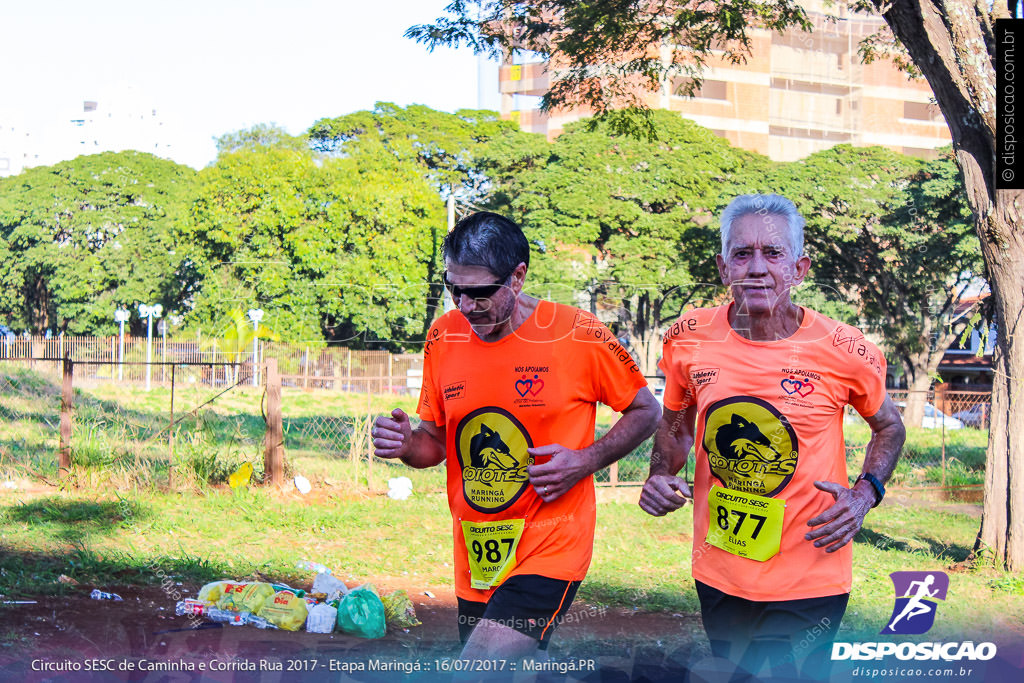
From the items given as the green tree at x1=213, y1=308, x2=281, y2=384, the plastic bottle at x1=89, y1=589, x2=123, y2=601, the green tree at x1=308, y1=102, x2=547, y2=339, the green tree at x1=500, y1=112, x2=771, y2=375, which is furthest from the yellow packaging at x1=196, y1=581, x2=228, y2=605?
the green tree at x1=213, y1=308, x2=281, y2=384

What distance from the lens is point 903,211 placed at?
75.6 feet

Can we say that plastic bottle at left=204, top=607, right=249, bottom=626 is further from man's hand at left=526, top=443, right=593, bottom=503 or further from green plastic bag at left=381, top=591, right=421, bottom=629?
man's hand at left=526, top=443, right=593, bottom=503

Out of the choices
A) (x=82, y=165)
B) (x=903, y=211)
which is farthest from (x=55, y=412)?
(x=82, y=165)

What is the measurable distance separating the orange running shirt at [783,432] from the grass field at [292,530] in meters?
3.94

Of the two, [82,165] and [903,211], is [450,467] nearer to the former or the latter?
[903,211]

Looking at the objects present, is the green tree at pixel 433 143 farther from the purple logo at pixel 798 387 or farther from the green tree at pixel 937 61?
Answer: the purple logo at pixel 798 387

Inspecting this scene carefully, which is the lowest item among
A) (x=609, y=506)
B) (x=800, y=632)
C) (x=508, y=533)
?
(x=609, y=506)

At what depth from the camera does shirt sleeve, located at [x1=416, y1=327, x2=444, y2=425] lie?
10.8 feet

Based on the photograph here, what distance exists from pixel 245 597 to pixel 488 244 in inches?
154

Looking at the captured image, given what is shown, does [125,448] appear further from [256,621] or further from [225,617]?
[256,621]

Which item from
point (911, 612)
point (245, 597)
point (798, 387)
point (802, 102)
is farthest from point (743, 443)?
point (802, 102)

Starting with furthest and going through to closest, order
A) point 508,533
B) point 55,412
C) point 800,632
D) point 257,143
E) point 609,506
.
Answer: point 257,143
point 55,412
point 609,506
point 508,533
point 800,632

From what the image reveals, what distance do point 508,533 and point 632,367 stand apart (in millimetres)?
694

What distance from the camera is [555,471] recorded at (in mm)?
2850
